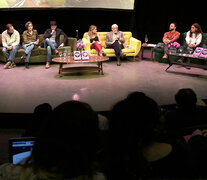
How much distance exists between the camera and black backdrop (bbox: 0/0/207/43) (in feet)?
24.1

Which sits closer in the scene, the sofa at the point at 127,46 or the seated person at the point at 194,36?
the seated person at the point at 194,36

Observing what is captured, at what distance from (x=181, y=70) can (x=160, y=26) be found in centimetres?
355

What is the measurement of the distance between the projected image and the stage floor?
1.82 meters

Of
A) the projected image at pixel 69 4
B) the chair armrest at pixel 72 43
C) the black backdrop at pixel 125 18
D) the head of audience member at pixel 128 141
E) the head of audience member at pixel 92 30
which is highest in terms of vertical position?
the projected image at pixel 69 4

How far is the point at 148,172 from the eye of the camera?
3.65ft

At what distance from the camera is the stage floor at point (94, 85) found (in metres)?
3.71

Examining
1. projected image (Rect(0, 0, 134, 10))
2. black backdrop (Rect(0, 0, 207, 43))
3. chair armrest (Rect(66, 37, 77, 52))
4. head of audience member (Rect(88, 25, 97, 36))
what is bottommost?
chair armrest (Rect(66, 37, 77, 52))

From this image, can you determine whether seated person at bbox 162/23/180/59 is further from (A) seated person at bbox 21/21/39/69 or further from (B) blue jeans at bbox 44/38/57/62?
(A) seated person at bbox 21/21/39/69

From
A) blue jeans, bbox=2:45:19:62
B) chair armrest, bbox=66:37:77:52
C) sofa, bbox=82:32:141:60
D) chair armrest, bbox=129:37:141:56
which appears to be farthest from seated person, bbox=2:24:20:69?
chair armrest, bbox=129:37:141:56

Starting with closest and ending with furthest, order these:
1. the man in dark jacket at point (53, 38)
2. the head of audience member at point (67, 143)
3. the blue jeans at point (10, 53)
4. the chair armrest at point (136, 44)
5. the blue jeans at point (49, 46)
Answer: the head of audience member at point (67, 143), the blue jeans at point (10, 53), the blue jeans at point (49, 46), the man in dark jacket at point (53, 38), the chair armrest at point (136, 44)

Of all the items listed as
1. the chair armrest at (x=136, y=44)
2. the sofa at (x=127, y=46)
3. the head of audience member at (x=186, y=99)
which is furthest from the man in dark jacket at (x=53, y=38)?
the head of audience member at (x=186, y=99)

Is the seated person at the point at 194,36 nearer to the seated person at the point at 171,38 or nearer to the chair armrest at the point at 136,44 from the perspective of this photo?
the seated person at the point at 171,38

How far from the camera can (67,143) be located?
0.87 m

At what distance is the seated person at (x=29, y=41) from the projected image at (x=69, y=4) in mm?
966
